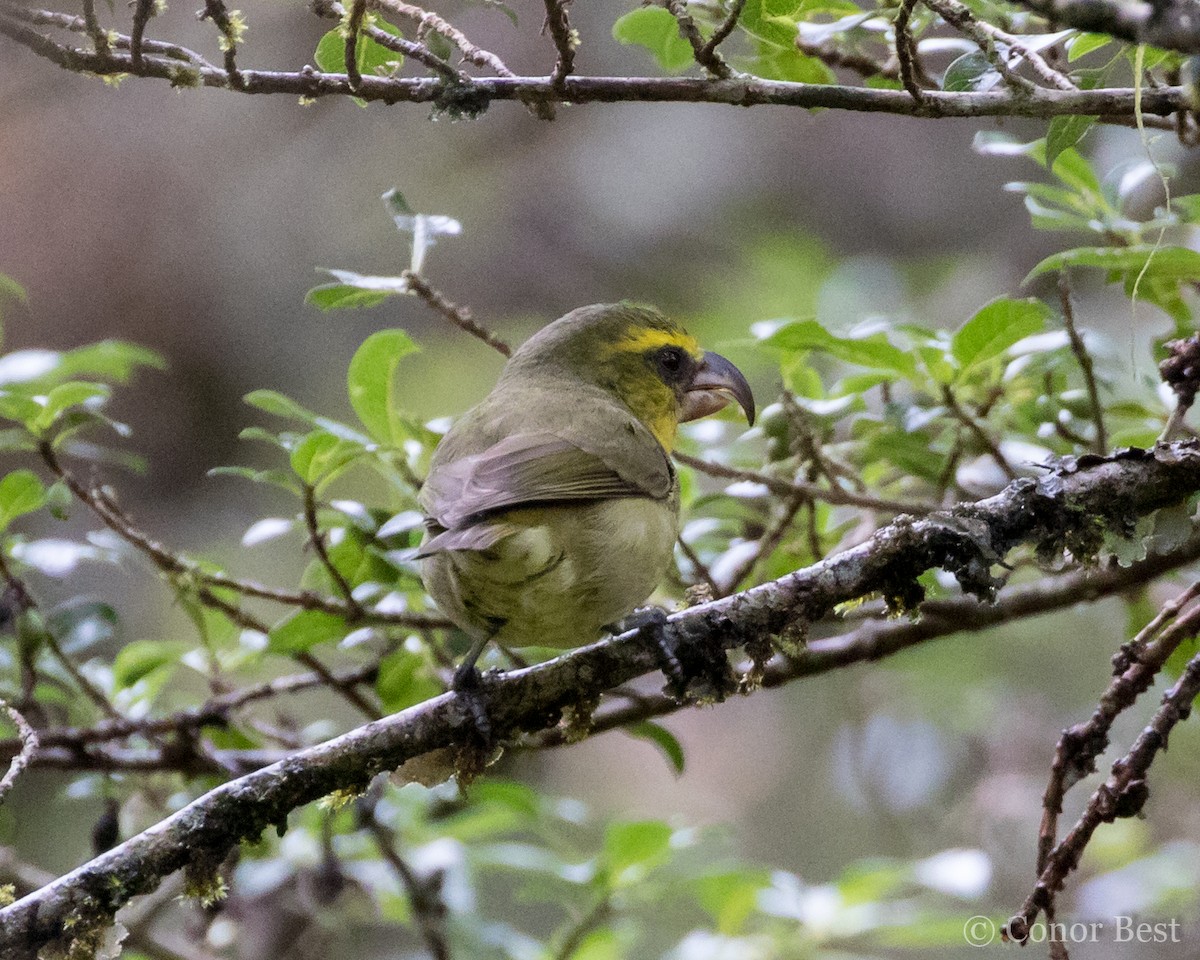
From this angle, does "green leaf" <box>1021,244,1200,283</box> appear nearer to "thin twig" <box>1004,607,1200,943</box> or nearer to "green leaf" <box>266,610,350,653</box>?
"thin twig" <box>1004,607,1200,943</box>

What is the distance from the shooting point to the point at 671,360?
12.9ft

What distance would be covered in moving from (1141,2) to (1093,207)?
1860 millimetres

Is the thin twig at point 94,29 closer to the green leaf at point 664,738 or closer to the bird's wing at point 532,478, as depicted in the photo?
the bird's wing at point 532,478

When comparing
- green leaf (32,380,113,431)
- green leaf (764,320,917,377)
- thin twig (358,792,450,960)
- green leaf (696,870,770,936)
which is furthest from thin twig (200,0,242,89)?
green leaf (696,870,770,936)

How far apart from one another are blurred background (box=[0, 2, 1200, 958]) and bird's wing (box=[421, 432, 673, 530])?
312cm

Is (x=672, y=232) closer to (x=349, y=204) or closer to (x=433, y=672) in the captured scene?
(x=349, y=204)

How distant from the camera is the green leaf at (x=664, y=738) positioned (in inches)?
125

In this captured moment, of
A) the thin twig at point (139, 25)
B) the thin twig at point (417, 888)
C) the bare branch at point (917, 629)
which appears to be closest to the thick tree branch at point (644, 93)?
the thin twig at point (139, 25)

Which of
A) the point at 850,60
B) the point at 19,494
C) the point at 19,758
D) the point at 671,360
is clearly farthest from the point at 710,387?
the point at 19,758

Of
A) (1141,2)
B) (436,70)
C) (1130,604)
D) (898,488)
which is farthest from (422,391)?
(1141,2)

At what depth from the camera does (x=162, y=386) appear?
769 cm

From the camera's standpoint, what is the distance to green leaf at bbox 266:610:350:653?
3.10m

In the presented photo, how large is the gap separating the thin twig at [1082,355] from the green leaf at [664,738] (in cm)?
124

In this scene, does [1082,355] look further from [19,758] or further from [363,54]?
[19,758]
